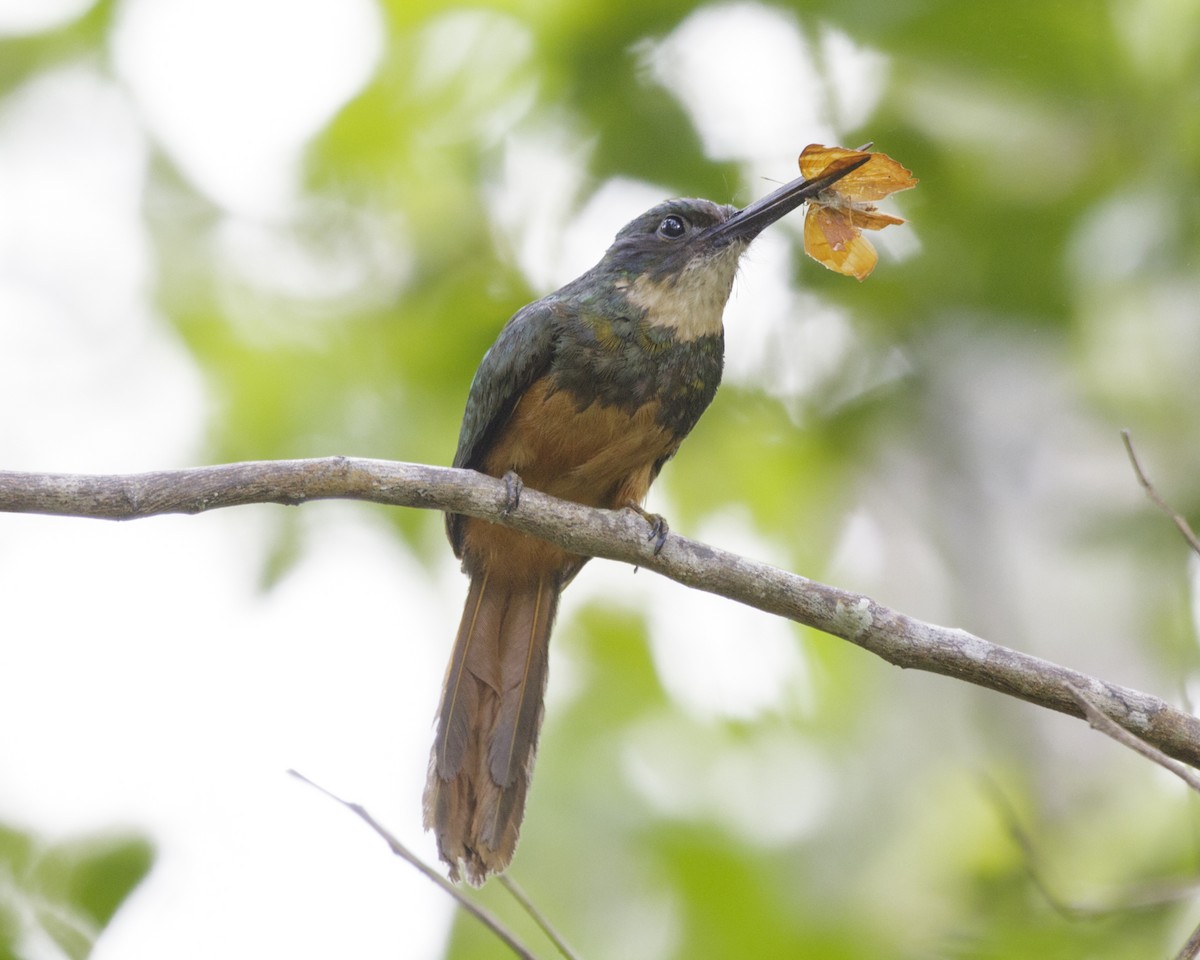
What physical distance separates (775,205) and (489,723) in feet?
5.43

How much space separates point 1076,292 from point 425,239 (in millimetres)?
2486

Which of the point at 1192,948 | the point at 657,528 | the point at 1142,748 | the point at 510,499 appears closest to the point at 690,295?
the point at 657,528

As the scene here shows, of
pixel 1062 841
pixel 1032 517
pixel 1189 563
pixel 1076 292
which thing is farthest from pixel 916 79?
pixel 1062 841

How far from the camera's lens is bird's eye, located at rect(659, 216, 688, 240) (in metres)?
3.95

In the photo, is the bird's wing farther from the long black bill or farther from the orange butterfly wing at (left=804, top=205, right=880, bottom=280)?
the orange butterfly wing at (left=804, top=205, right=880, bottom=280)

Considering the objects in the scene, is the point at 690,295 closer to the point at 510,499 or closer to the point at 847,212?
the point at 847,212

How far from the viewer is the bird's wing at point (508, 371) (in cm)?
359

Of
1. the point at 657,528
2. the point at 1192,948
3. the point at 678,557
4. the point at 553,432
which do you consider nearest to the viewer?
the point at 1192,948

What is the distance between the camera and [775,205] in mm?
3711

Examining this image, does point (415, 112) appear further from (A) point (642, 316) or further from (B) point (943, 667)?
(B) point (943, 667)

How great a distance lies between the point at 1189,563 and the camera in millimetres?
3906

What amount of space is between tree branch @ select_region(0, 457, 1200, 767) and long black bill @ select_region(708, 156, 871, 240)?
1.07 m

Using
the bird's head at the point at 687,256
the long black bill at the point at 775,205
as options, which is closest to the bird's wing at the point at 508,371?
the bird's head at the point at 687,256

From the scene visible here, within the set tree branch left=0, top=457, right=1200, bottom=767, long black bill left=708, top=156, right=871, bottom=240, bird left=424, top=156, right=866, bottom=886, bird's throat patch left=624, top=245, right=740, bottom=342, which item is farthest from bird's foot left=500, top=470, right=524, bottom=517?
long black bill left=708, top=156, right=871, bottom=240
